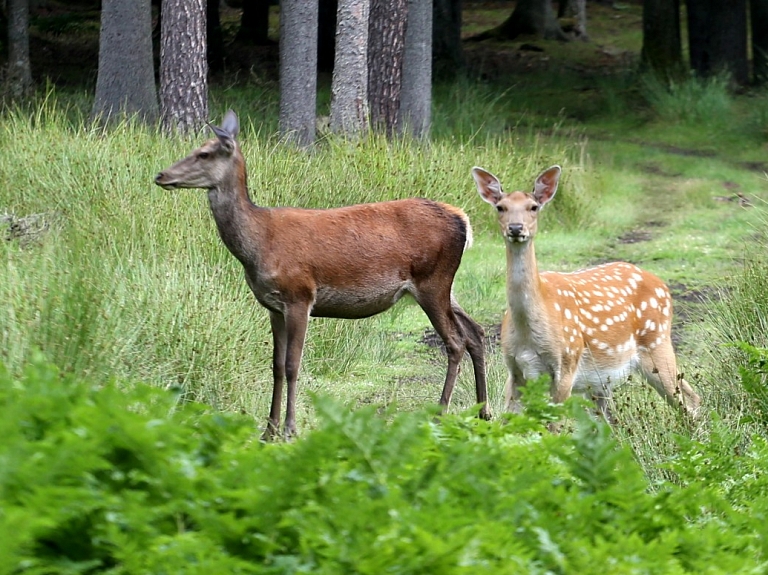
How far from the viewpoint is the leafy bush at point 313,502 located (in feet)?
9.75

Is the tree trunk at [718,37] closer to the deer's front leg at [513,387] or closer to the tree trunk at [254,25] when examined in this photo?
the tree trunk at [254,25]

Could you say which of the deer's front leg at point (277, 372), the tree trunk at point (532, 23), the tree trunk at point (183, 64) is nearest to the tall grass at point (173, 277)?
the deer's front leg at point (277, 372)

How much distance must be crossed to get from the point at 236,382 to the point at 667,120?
17.4 metres

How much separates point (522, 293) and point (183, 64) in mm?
8875

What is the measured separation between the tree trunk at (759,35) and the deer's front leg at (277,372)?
2089 cm

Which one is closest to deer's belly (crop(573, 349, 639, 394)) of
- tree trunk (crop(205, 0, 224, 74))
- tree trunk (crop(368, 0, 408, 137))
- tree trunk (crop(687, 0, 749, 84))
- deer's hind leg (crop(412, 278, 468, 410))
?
deer's hind leg (crop(412, 278, 468, 410))

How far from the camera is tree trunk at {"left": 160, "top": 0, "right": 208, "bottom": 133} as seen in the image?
14.6m

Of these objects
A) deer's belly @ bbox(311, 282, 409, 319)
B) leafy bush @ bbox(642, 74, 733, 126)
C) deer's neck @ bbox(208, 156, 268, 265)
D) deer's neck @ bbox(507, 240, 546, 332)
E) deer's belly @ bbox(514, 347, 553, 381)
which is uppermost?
deer's neck @ bbox(208, 156, 268, 265)

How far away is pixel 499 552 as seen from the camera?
3.04m

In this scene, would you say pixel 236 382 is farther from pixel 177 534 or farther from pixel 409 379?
pixel 177 534

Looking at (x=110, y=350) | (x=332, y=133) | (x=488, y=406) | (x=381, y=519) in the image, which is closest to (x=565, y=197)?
(x=332, y=133)

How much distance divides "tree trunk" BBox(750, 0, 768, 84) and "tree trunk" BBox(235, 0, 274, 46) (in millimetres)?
11163

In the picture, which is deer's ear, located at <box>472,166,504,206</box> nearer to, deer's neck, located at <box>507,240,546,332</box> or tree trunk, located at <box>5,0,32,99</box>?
deer's neck, located at <box>507,240,546,332</box>

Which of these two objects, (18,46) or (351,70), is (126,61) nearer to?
(351,70)
